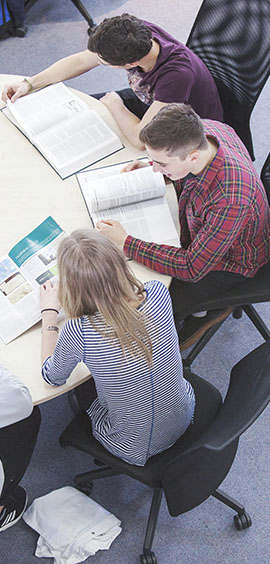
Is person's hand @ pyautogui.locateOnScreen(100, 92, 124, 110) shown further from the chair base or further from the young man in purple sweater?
the chair base

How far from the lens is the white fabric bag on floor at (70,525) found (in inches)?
76.6

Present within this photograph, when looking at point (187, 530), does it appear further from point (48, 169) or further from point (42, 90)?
point (42, 90)

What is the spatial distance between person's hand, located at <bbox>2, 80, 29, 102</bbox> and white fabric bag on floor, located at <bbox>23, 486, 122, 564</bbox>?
1407 mm

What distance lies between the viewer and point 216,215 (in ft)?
5.73

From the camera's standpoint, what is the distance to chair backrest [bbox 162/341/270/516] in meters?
1.32

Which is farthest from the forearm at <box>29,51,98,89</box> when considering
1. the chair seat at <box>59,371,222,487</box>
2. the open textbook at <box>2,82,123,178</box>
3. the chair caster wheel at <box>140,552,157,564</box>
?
the chair caster wheel at <box>140,552,157,564</box>

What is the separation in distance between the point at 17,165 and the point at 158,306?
0.84 meters

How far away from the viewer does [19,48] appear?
3584 mm

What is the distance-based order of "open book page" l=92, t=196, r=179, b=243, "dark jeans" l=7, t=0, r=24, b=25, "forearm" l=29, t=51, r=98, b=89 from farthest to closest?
"dark jeans" l=7, t=0, r=24, b=25 < "forearm" l=29, t=51, r=98, b=89 < "open book page" l=92, t=196, r=179, b=243

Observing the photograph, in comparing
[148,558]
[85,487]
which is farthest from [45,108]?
[148,558]

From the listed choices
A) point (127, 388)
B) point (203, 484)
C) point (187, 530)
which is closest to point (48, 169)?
point (127, 388)

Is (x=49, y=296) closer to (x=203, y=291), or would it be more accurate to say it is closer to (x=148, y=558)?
(x=203, y=291)

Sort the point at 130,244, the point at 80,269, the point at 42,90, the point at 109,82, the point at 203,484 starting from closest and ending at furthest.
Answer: the point at 80,269 < the point at 203,484 < the point at 130,244 < the point at 42,90 < the point at 109,82

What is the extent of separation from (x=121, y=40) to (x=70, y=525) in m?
1.58
